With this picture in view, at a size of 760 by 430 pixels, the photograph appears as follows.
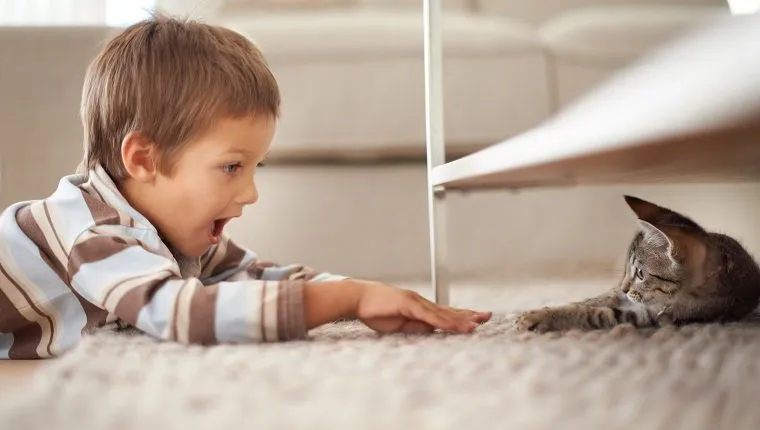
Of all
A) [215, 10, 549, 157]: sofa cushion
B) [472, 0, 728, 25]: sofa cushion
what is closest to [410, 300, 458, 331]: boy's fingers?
[215, 10, 549, 157]: sofa cushion

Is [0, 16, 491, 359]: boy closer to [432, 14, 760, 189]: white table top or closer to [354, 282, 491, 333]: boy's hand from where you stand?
[354, 282, 491, 333]: boy's hand

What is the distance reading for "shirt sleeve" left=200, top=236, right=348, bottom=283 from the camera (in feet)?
3.51

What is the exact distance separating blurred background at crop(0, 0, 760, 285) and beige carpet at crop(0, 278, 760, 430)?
1049mm

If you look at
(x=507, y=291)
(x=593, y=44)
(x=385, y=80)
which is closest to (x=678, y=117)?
(x=507, y=291)

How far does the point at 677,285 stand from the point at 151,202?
0.60m

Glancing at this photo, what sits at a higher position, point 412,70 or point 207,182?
point 412,70

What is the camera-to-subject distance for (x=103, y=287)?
0.74m

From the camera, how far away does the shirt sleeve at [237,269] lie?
3.51 feet

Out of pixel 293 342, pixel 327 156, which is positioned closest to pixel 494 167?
pixel 293 342

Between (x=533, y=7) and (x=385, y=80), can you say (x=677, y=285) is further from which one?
(x=533, y=7)

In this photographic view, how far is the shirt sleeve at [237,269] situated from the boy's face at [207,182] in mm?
159

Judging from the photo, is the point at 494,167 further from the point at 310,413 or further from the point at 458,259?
the point at 458,259

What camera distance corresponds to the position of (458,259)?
186 centimetres

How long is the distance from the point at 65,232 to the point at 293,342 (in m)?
0.28
